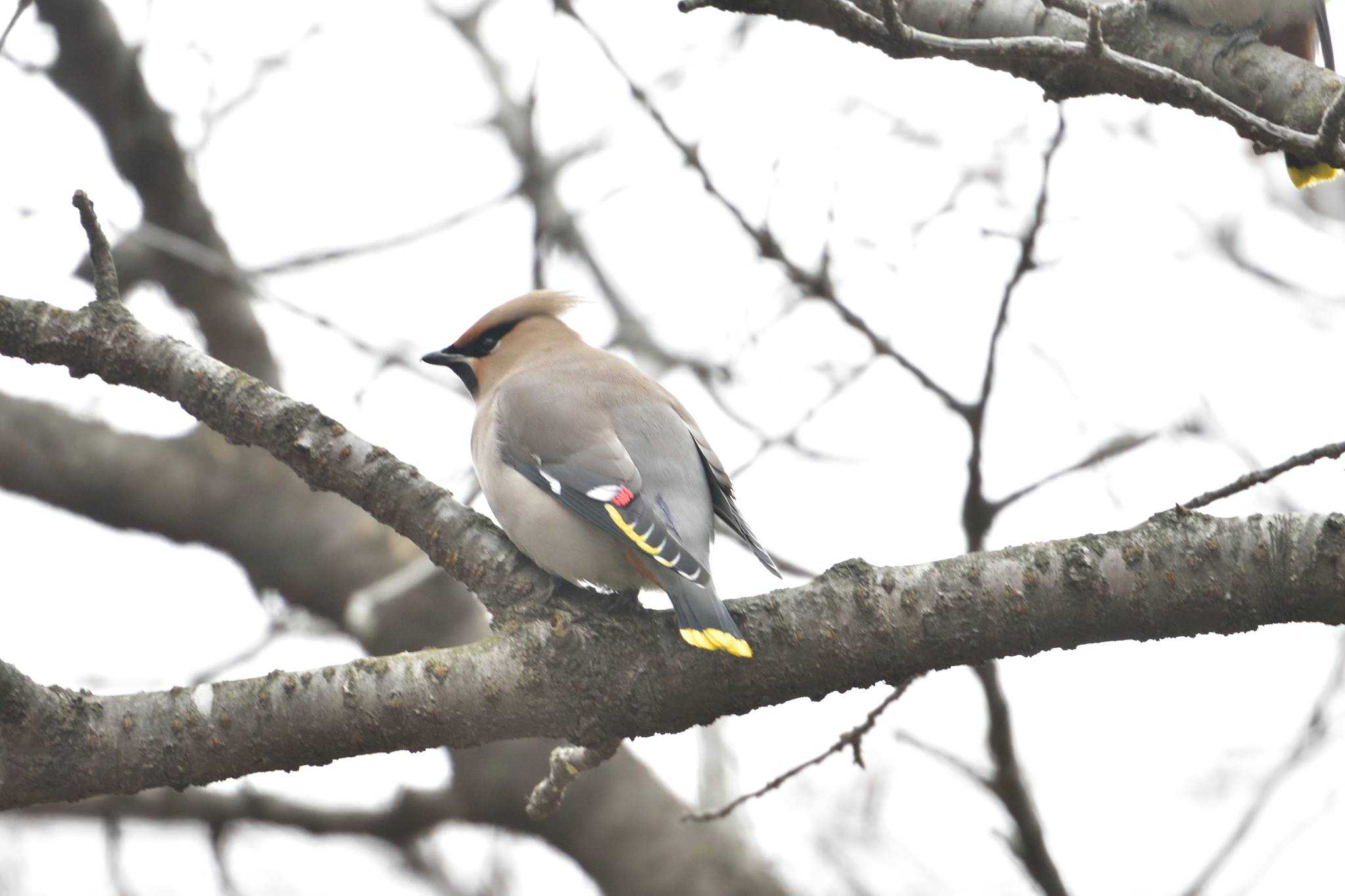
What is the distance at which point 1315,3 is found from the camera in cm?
436

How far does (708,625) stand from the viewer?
276 cm

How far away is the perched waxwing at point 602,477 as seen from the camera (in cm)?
349

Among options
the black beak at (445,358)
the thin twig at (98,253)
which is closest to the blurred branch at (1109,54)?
the thin twig at (98,253)

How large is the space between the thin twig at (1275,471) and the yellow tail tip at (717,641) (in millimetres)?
869

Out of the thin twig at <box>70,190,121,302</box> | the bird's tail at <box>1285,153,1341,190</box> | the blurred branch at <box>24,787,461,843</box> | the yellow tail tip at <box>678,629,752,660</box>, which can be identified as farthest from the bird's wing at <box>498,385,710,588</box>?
the blurred branch at <box>24,787,461,843</box>

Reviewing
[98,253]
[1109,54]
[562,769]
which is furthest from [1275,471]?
[98,253]

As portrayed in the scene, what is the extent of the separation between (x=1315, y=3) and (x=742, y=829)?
166 inches

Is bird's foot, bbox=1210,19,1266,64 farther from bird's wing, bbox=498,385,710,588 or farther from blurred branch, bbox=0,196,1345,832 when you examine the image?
bird's wing, bbox=498,385,710,588

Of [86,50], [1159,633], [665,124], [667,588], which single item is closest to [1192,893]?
[1159,633]

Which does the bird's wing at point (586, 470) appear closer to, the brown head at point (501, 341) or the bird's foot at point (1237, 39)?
the brown head at point (501, 341)

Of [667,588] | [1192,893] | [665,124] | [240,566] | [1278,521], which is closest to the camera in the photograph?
[1278,521]

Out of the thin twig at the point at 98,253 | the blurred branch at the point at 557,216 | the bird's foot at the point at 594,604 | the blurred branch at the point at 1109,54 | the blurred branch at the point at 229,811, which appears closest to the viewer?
the blurred branch at the point at 1109,54

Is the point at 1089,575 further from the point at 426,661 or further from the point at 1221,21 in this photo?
the point at 1221,21

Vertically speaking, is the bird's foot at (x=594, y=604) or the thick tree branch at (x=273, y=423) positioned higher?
the thick tree branch at (x=273, y=423)
